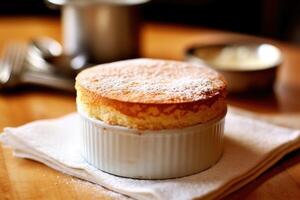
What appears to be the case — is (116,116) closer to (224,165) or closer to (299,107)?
(224,165)

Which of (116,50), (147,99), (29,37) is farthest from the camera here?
(29,37)

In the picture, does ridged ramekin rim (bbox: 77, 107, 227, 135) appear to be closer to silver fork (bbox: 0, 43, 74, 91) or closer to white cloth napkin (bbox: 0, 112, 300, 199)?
white cloth napkin (bbox: 0, 112, 300, 199)

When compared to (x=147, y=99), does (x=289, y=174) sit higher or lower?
lower

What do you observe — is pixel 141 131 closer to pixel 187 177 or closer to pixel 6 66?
pixel 187 177

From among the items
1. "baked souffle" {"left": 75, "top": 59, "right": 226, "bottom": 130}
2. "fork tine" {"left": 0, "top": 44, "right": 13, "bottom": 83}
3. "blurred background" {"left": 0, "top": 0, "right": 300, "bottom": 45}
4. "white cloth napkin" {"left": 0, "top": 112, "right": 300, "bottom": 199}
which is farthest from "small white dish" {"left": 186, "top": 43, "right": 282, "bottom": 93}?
"blurred background" {"left": 0, "top": 0, "right": 300, "bottom": 45}

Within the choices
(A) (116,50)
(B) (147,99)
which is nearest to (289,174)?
(B) (147,99)

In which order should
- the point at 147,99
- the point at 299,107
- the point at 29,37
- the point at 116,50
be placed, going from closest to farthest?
1. the point at 147,99
2. the point at 299,107
3. the point at 116,50
4. the point at 29,37

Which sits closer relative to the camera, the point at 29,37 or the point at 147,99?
the point at 147,99
